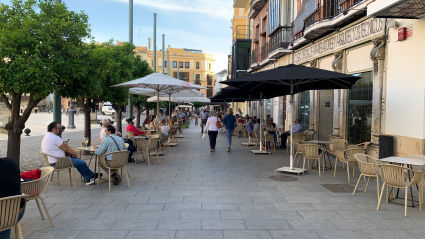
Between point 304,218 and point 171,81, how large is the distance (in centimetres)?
693

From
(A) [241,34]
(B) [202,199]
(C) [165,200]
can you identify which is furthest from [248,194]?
(A) [241,34]

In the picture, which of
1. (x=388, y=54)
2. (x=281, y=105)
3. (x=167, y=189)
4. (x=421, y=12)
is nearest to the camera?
(x=167, y=189)

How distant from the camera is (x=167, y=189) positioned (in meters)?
6.52

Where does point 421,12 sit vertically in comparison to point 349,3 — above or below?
below

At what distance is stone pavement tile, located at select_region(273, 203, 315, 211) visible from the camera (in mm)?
5281

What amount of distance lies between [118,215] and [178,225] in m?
1.04

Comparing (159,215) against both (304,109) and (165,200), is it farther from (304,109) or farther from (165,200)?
(304,109)

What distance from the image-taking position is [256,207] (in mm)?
5363

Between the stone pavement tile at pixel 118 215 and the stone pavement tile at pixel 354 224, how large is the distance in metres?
2.93

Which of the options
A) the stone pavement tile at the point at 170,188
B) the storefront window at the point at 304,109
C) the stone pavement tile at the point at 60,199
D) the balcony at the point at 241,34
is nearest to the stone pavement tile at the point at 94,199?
the stone pavement tile at the point at 60,199

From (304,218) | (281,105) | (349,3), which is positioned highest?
(349,3)

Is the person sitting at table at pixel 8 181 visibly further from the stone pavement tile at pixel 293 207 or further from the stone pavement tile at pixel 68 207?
the stone pavement tile at pixel 293 207

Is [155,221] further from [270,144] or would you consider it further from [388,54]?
[270,144]

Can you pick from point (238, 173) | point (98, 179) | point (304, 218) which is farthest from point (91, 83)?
point (304, 218)
